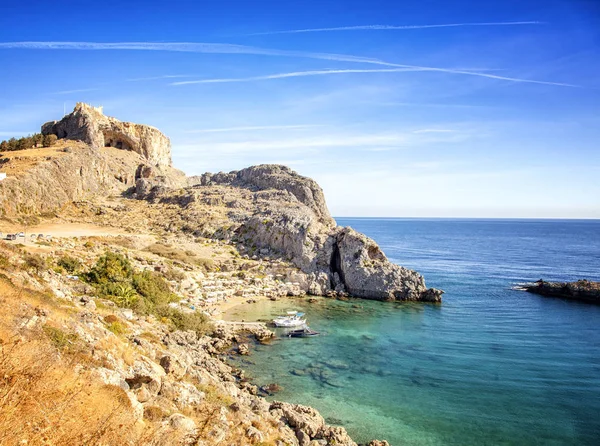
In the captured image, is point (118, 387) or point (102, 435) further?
point (118, 387)

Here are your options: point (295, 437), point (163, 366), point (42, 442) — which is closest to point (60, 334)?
point (163, 366)

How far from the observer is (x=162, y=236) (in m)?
70.8

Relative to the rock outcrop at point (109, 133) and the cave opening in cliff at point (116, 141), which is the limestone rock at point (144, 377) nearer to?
the rock outcrop at point (109, 133)

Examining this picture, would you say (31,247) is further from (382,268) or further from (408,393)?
(382,268)

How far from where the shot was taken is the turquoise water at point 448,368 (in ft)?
77.8

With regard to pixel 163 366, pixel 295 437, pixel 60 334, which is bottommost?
pixel 295 437

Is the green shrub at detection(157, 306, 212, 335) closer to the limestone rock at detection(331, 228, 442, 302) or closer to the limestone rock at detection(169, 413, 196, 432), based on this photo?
the limestone rock at detection(169, 413, 196, 432)

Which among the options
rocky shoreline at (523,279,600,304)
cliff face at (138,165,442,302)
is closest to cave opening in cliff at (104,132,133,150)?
cliff face at (138,165,442,302)

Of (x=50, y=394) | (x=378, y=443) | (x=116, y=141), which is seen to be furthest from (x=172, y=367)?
(x=116, y=141)

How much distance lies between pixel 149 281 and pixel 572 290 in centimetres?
Answer: 5832

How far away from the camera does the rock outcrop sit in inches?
3851

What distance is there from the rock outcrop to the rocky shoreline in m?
95.5

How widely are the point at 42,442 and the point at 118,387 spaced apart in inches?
174

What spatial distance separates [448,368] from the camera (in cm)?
3259
